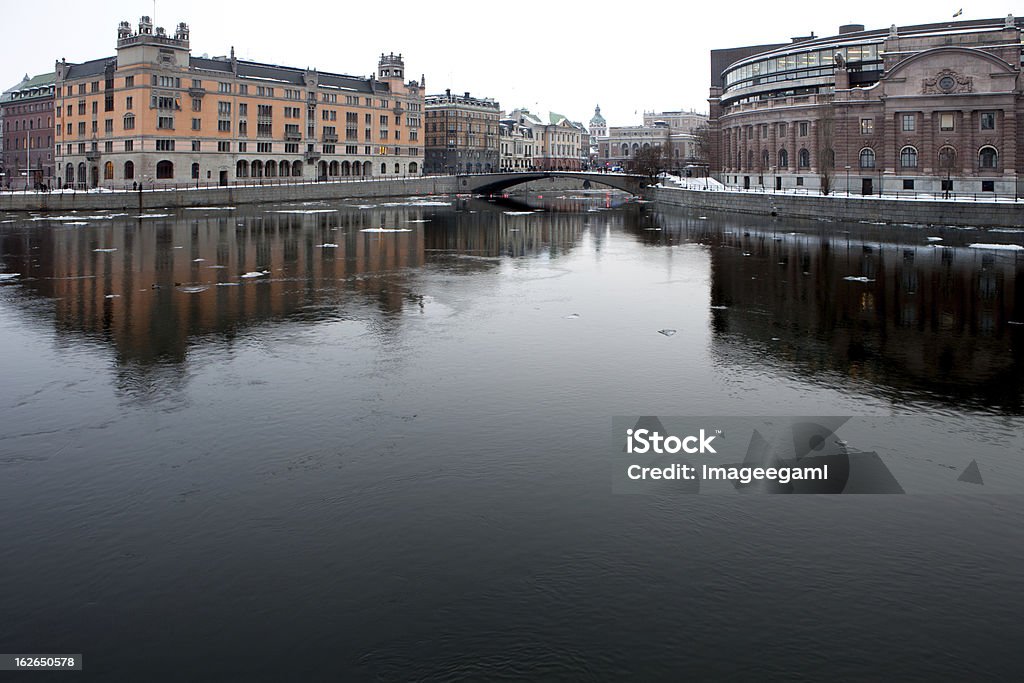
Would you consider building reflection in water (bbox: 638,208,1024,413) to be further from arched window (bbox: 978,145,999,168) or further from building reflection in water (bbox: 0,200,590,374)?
arched window (bbox: 978,145,999,168)

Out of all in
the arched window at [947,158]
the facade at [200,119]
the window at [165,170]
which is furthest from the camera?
the window at [165,170]

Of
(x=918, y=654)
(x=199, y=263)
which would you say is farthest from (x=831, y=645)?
(x=199, y=263)

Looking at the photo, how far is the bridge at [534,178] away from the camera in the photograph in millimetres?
163750

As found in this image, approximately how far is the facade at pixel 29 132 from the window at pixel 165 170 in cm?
3657

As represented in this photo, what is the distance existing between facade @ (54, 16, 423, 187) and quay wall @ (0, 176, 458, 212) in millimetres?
14933

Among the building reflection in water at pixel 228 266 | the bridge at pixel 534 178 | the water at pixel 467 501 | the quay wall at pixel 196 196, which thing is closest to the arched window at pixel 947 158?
the building reflection in water at pixel 228 266

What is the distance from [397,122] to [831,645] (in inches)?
7205

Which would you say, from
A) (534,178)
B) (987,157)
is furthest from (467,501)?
(534,178)

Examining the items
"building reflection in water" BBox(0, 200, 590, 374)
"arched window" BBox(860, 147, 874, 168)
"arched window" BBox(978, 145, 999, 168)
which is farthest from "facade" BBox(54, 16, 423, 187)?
"arched window" BBox(978, 145, 999, 168)

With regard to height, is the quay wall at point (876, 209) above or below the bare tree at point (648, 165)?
below

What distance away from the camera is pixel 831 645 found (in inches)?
512

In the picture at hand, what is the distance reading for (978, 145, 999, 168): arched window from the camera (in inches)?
4235

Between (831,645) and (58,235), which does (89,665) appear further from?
(58,235)

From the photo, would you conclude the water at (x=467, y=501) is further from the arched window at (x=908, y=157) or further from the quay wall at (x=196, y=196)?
the arched window at (x=908, y=157)
